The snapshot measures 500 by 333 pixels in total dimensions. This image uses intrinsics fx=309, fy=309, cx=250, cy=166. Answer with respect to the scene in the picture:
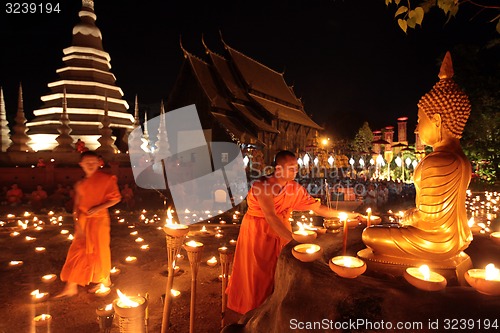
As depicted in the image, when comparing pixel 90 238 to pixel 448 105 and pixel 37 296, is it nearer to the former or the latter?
pixel 37 296

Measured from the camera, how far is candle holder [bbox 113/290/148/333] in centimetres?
220

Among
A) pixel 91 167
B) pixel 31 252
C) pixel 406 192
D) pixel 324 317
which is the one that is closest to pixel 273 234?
pixel 324 317

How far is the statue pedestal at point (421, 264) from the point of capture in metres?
2.44

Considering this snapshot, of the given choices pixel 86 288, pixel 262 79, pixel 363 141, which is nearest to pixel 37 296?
pixel 86 288

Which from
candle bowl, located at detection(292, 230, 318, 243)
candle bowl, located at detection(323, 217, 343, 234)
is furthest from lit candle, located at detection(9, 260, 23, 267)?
candle bowl, located at detection(323, 217, 343, 234)

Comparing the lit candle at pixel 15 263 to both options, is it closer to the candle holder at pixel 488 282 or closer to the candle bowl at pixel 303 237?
the candle bowl at pixel 303 237

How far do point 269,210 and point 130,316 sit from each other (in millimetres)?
1608

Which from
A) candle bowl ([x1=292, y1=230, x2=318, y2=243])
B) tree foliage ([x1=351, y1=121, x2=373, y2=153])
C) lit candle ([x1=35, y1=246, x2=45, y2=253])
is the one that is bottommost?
lit candle ([x1=35, y1=246, x2=45, y2=253])

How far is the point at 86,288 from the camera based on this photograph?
451 cm

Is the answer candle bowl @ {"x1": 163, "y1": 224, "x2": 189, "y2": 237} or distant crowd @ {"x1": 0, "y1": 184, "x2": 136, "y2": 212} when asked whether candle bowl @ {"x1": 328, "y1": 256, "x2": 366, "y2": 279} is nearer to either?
candle bowl @ {"x1": 163, "y1": 224, "x2": 189, "y2": 237}

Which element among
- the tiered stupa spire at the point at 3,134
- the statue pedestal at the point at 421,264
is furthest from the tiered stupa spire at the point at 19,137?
the statue pedestal at the point at 421,264

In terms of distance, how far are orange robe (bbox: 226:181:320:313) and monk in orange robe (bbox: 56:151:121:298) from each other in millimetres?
2148

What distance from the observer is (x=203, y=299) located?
4.28m

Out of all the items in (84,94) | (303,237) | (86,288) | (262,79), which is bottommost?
(86,288)
